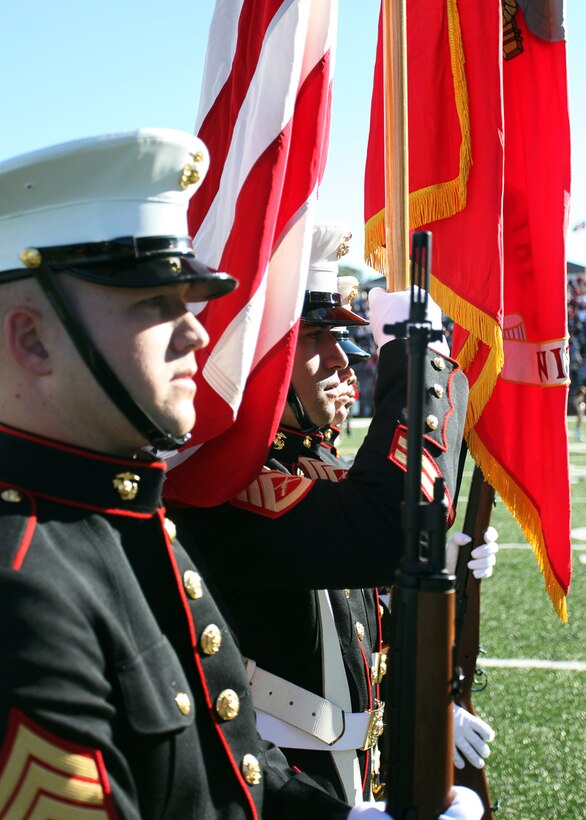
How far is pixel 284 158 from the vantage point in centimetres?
231

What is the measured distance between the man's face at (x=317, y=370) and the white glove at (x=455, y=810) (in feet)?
4.24

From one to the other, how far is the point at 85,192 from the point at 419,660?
1.00 meters

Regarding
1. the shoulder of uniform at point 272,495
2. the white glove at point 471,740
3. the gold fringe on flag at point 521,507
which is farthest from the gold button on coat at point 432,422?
the white glove at point 471,740

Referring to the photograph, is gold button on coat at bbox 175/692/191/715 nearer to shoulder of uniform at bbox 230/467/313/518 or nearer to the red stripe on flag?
shoulder of uniform at bbox 230/467/313/518

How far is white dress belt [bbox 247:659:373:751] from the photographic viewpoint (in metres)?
2.53

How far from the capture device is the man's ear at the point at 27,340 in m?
1.55

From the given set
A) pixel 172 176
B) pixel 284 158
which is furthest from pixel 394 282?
pixel 172 176

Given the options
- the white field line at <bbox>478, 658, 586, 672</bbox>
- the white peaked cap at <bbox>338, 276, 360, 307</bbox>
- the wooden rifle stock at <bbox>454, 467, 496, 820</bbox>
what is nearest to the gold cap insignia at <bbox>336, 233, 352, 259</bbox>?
the white peaked cap at <bbox>338, 276, 360, 307</bbox>

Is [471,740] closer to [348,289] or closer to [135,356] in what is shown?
[348,289]

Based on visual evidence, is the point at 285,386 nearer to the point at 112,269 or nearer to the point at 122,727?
the point at 112,269

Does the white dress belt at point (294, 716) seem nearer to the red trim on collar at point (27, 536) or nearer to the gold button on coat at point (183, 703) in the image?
the gold button on coat at point (183, 703)

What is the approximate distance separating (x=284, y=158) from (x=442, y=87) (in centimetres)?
136

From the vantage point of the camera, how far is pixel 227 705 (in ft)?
5.58

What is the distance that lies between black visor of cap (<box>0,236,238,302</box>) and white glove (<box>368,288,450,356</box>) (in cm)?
85
